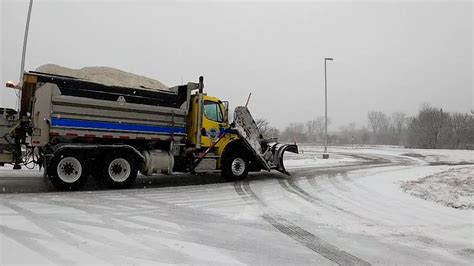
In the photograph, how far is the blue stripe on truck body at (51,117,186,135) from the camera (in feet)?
32.3

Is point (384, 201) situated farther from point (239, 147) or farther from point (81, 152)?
point (81, 152)

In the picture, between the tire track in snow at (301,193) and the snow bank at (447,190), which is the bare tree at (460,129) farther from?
the tire track in snow at (301,193)

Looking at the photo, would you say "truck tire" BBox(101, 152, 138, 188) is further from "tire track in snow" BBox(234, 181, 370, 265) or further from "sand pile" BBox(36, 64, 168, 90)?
"tire track in snow" BBox(234, 181, 370, 265)

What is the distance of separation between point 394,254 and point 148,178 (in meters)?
9.70

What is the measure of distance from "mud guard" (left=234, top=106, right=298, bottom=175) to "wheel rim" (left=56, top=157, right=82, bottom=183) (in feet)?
17.1

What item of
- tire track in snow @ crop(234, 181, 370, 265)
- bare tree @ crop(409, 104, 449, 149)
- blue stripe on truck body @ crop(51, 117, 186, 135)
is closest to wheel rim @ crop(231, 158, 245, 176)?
blue stripe on truck body @ crop(51, 117, 186, 135)

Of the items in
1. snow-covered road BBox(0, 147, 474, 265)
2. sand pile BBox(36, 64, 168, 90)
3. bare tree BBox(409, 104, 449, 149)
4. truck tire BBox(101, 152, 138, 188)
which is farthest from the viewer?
bare tree BBox(409, 104, 449, 149)

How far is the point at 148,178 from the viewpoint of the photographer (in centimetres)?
1359

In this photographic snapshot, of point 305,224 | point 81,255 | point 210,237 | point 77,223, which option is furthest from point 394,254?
point 77,223

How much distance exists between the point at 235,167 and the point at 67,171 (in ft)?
17.6

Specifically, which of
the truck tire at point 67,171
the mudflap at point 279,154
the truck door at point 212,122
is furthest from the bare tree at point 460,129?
the truck tire at point 67,171

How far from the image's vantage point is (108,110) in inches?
412

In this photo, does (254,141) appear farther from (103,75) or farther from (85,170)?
(103,75)

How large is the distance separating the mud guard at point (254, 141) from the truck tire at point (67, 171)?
16.9 feet
